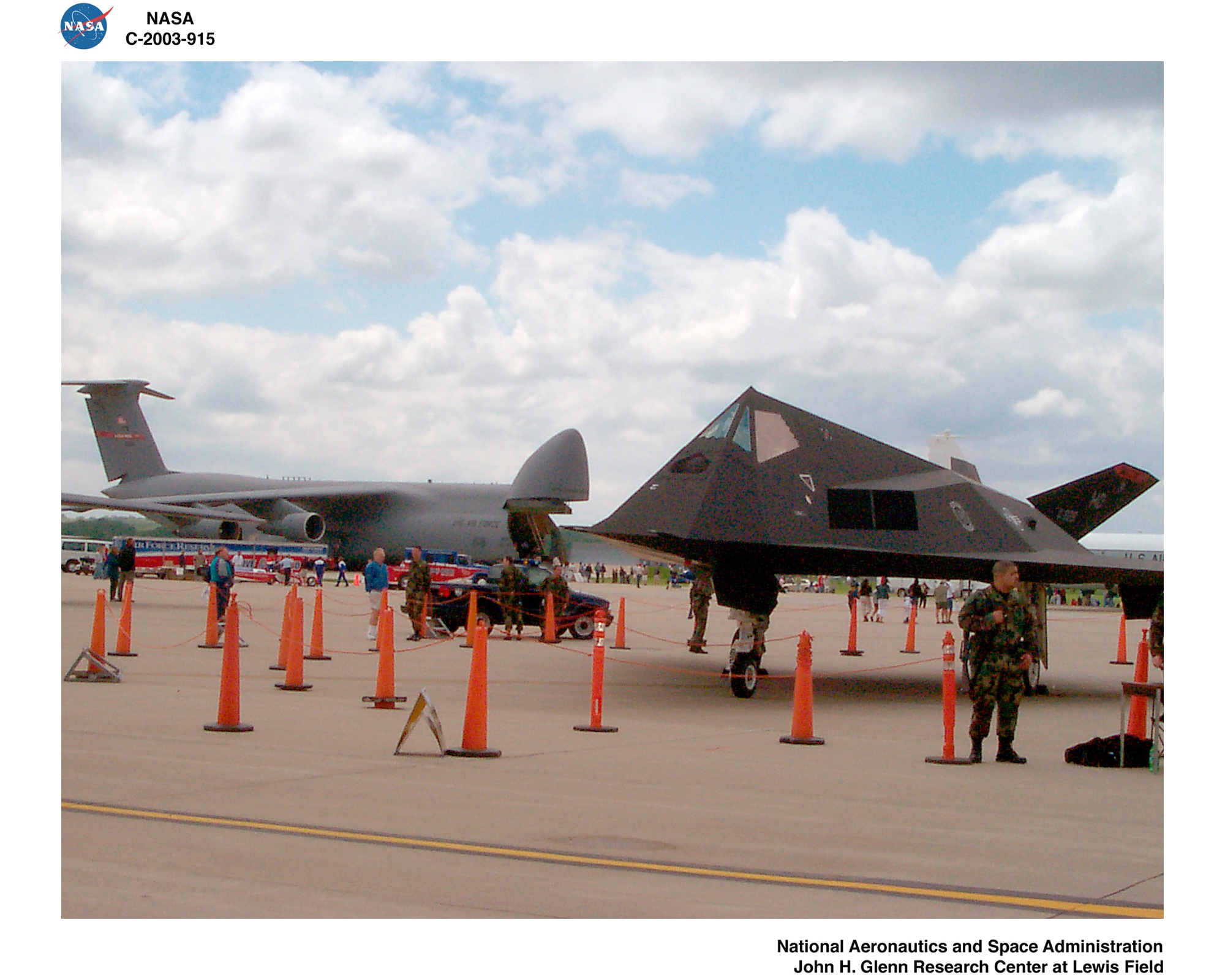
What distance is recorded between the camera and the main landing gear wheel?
50.9ft

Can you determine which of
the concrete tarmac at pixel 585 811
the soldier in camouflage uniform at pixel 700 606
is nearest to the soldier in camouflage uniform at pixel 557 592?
the soldier in camouflage uniform at pixel 700 606

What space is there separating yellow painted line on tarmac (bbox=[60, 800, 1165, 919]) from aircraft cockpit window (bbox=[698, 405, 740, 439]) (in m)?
8.99

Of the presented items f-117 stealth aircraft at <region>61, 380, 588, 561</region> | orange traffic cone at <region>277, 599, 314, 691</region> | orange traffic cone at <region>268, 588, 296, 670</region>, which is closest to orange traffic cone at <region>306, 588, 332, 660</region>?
orange traffic cone at <region>268, 588, 296, 670</region>

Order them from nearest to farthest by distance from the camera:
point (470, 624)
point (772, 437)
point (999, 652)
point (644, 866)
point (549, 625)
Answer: point (644, 866)
point (999, 652)
point (772, 437)
point (470, 624)
point (549, 625)

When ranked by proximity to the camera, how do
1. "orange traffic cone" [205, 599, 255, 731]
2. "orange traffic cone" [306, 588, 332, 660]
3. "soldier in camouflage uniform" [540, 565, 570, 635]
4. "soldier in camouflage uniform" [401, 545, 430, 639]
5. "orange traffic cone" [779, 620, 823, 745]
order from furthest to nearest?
"soldier in camouflage uniform" [540, 565, 570, 635] → "soldier in camouflage uniform" [401, 545, 430, 639] → "orange traffic cone" [306, 588, 332, 660] → "orange traffic cone" [779, 620, 823, 745] → "orange traffic cone" [205, 599, 255, 731]

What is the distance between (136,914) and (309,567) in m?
Result: 59.1

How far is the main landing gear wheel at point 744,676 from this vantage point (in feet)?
50.9

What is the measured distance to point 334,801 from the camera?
8102 millimetres

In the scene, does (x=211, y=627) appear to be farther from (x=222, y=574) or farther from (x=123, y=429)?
(x=123, y=429)

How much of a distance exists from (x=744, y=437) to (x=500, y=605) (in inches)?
475

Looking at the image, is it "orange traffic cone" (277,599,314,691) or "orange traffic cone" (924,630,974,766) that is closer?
"orange traffic cone" (924,630,974,766)

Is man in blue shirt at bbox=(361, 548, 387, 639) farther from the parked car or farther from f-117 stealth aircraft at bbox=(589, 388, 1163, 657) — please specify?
f-117 stealth aircraft at bbox=(589, 388, 1163, 657)

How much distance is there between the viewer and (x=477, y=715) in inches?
407
